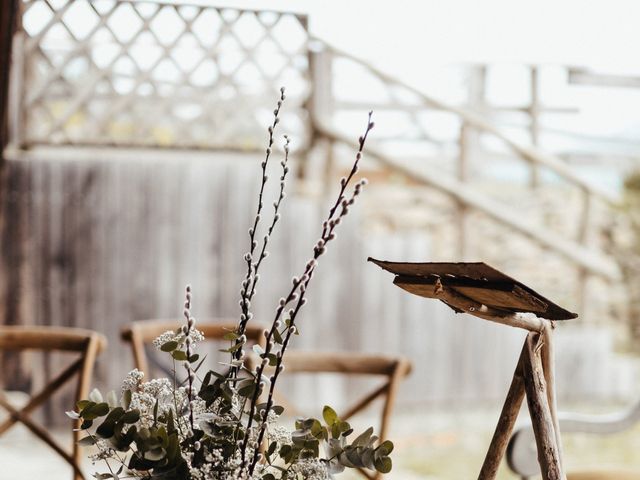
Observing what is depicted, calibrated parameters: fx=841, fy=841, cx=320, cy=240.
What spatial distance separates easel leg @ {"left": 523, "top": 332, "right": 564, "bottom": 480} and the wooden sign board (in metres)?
0.12

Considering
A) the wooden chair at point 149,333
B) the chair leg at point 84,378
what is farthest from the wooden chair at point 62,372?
the wooden chair at point 149,333

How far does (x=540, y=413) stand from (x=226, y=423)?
52cm

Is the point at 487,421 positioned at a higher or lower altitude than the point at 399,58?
lower

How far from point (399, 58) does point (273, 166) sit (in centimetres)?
125

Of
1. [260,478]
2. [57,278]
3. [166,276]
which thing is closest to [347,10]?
[166,276]

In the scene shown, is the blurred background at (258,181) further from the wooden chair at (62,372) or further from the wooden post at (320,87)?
the wooden chair at (62,372)

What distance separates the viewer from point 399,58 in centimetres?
518

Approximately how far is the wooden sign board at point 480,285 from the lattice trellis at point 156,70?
3.34m

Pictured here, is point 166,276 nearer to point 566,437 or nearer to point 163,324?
point 163,324

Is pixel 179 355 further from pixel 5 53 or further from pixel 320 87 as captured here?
pixel 320 87

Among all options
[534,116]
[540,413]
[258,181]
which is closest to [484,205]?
[258,181]

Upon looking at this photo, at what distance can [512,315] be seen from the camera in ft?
4.00

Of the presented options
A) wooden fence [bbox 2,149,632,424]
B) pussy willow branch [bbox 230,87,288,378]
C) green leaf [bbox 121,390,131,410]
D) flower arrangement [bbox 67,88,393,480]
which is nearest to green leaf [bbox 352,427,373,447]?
flower arrangement [bbox 67,88,393,480]

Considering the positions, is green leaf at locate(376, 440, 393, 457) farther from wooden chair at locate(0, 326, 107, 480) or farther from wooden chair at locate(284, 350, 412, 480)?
wooden chair at locate(0, 326, 107, 480)
